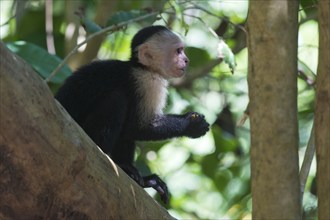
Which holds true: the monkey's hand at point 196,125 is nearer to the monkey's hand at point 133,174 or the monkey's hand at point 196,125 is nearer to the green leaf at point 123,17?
the monkey's hand at point 133,174

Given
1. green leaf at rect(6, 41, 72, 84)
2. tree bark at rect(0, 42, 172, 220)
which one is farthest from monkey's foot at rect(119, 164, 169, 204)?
green leaf at rect(6, 41, 72, 84)

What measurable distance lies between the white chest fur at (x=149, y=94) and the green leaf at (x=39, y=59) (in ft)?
2.09

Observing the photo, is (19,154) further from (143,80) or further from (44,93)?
(143,80)

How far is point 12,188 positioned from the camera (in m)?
2.46

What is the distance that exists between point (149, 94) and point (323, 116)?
5.64 feet

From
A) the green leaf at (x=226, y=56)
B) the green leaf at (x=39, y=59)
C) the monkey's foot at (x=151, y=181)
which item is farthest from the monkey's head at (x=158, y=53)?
the monkey's foot at (x=151, y=181)

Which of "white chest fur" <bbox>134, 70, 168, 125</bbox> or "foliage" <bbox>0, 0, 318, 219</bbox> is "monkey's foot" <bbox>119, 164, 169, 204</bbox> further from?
"foliage" <bbox>0, 0, 318, 219</bbox>

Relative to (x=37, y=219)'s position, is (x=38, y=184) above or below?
above

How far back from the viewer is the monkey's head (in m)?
4.25

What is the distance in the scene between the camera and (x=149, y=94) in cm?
407

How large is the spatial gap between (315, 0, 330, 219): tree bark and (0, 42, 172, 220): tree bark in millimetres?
802

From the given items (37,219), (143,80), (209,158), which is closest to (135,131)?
(143,80)

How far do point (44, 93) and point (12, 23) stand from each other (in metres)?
3.70

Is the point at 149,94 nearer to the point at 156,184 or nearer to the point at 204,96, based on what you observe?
the point at 156,184
